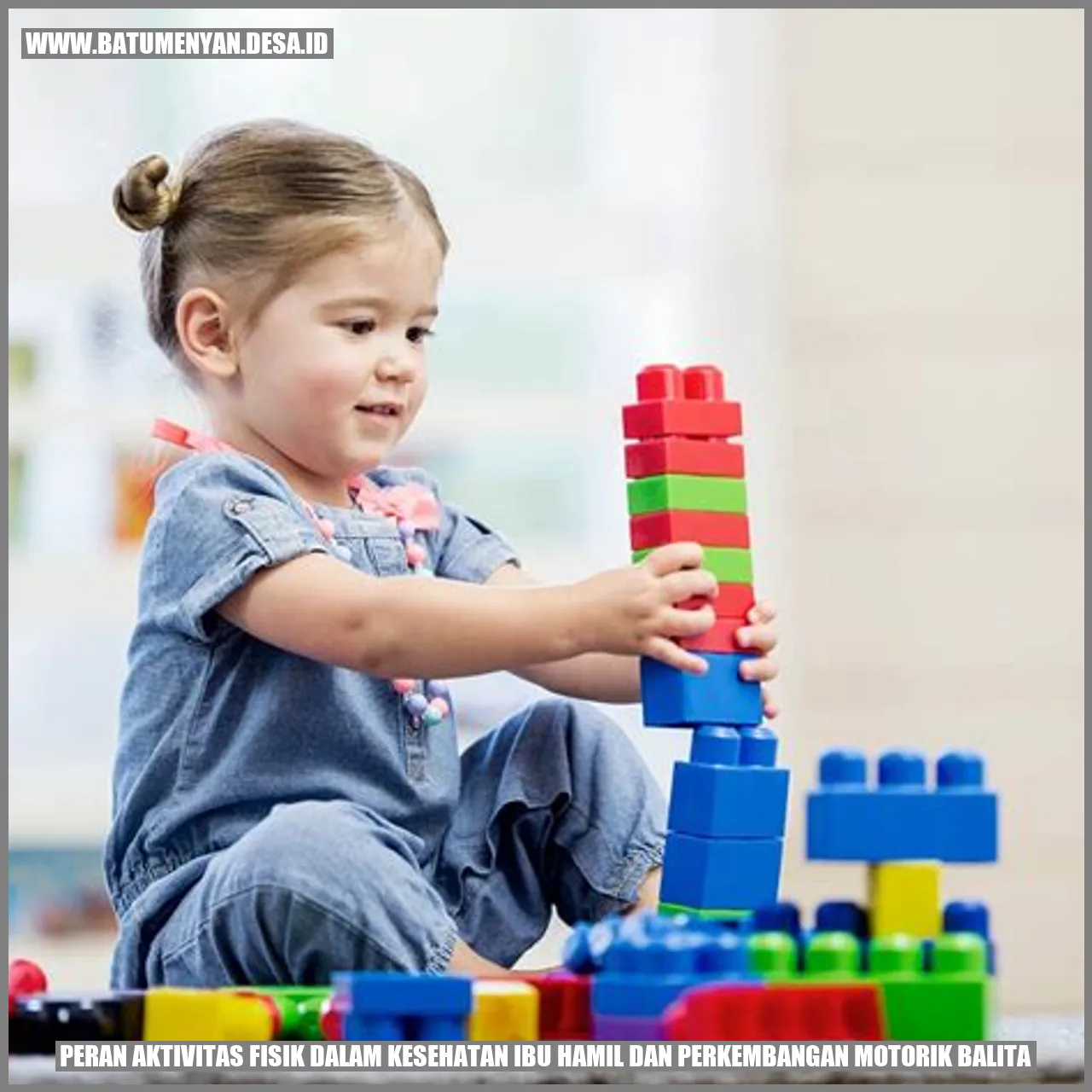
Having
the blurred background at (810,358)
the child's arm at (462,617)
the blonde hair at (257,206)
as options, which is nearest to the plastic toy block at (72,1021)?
the child's arm at (462,617)

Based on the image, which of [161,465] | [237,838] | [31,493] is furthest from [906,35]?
[237,838]

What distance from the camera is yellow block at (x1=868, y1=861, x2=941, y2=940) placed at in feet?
3.07

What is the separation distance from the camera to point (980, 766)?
954mm

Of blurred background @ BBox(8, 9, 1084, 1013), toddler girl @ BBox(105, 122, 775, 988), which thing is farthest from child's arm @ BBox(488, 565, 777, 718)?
blurred background @ BBox(8, 9, 1084, 1013)

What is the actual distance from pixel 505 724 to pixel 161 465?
27 centimetres

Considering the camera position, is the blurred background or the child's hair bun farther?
the blurred background

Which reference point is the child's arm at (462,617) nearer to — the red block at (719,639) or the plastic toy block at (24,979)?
the red block at (719,639)

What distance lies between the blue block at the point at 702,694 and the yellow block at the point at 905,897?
21 cm

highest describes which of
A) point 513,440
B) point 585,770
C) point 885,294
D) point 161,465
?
point 885,294

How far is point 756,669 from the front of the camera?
1.15 metres

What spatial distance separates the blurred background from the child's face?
1313 mm

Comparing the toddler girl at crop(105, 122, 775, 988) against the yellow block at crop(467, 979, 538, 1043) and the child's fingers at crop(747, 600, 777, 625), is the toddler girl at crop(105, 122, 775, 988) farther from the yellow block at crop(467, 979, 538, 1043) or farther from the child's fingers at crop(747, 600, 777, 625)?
the yellow block at crop(467, 979, 538, 1043)
